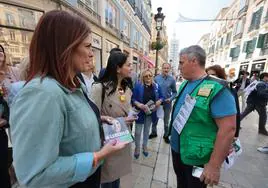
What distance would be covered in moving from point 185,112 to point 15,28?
508 centimetres

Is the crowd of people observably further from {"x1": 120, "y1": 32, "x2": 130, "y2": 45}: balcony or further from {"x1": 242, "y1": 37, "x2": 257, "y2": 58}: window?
{"x1": 242, "y1": 37, "x2": 257, "y2": 58}: window

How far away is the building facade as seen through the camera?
3.92 meters

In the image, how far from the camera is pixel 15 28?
4.08m

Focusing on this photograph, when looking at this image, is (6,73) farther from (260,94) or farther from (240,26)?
(240,26)

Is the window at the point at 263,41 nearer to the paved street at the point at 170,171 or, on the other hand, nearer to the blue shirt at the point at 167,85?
the paved street at the point at 170,171

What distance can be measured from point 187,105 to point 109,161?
951 millimetres

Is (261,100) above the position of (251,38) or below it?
below

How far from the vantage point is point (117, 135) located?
1.01m

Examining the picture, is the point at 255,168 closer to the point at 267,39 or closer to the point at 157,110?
the point at 157,110

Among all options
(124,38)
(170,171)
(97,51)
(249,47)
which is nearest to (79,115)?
(170,171)

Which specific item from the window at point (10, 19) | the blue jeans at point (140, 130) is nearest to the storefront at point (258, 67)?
the blue jeans at point (140, 130)

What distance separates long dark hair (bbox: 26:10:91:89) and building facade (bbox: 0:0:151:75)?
3.42m

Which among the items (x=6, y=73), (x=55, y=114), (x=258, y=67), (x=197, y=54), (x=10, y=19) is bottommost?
(x=55, y=114)

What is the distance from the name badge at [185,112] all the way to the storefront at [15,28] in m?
4.27
